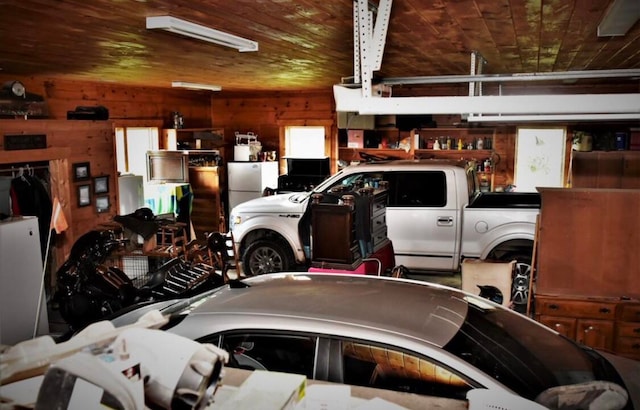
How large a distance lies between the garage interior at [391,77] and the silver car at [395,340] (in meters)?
1.03

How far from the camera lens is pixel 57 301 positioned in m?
3.86

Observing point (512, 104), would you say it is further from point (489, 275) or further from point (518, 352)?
point (489, 275)

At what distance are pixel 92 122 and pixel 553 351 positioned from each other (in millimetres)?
5562

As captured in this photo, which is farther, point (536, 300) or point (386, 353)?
point (536, 300)

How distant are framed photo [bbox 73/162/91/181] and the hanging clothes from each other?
60 centimetres

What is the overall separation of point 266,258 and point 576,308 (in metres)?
3.81

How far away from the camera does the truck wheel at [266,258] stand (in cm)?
683

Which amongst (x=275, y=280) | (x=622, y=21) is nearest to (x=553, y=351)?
(x=275, y=280)

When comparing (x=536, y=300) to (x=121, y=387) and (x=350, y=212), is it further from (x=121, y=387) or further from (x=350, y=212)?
(x=121, y=387)

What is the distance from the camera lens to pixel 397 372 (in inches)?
92.8

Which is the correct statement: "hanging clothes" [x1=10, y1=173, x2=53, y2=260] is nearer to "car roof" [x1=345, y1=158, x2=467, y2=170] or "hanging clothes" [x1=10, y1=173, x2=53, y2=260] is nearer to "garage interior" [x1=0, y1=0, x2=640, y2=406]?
"garage interior" [x1=0, y1=0, x2=640, y2=406]

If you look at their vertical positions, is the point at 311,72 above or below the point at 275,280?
above

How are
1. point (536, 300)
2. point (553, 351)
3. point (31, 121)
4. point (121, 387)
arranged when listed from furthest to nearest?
point (31, 121) → point (536, 300) → point (553, 351) → point (121, 387)

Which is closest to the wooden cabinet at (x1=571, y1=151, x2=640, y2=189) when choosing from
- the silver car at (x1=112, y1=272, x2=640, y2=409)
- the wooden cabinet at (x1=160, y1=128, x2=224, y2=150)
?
the silver car at (x1=112, y1=272, x2=640, y2=409)
